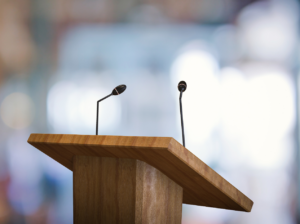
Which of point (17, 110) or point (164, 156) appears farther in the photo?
point (17, 110)

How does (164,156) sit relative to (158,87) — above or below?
below

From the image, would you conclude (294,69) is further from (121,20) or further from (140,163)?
(140,163)

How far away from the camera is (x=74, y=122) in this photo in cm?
368

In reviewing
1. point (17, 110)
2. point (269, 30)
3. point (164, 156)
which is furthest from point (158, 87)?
point (164, 156)

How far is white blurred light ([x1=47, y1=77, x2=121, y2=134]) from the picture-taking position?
12.0 ft

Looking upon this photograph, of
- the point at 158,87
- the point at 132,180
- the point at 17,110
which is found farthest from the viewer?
the point at 17,110

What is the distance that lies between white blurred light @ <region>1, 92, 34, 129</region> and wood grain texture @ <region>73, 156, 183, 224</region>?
8.54 feet

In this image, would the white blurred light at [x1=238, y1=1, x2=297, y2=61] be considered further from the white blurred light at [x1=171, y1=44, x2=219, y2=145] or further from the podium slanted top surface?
the podium slanted top surface

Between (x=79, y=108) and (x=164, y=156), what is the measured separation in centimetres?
278

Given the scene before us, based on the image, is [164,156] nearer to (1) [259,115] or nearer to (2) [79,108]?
(1) [259,115]

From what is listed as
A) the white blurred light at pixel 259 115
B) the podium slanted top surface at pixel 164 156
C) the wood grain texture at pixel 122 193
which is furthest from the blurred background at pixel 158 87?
the wood grain texture at pixel 122 193

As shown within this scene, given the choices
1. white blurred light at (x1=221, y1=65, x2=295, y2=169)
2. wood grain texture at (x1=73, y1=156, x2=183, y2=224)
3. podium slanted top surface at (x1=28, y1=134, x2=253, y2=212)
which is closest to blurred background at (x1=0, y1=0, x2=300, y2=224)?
white blurred light at (x1=221, y1=65, x2=295, y2=169)

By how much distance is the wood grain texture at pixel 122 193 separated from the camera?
3.75ft

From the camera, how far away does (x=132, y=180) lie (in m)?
1.14
